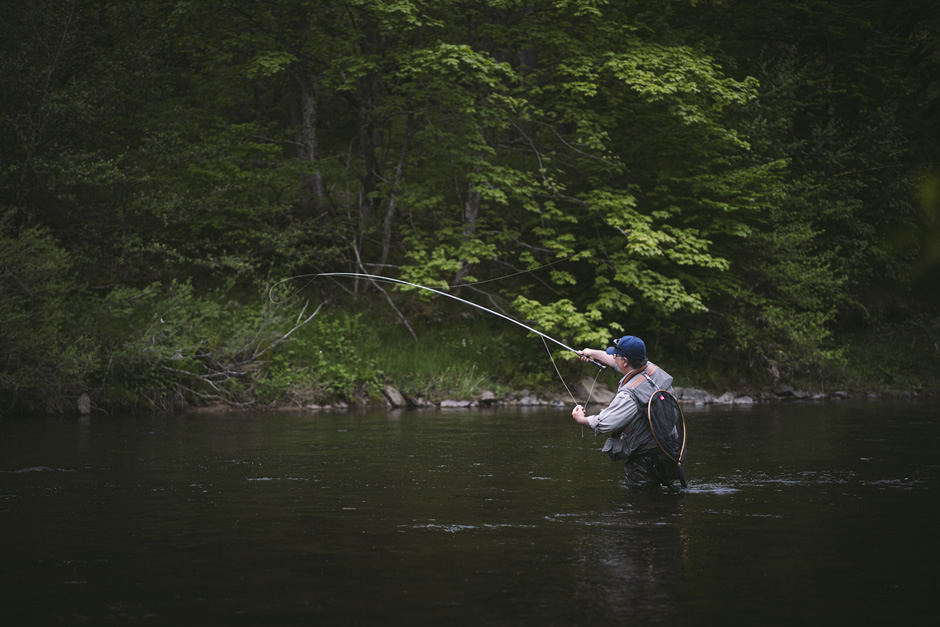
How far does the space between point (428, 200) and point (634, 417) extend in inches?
473

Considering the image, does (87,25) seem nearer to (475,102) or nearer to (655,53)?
(475,102)

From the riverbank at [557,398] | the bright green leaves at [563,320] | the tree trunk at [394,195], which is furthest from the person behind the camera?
the tree trunk at [394,195]

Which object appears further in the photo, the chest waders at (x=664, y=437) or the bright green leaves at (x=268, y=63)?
the bright green leaves at (x=268, y=63)

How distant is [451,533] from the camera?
6602 millimetres

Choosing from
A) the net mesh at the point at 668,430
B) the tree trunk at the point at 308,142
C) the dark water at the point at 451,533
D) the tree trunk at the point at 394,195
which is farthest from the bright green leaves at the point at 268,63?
the net mesh at the point at 668,430

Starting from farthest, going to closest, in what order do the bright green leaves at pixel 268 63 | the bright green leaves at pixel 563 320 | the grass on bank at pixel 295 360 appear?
the bright green leaves at pixel 268 63 < the bright green leaves at pixel 563 320 < the grass on bank at pixel 295 360

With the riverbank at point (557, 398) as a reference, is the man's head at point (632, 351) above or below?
above

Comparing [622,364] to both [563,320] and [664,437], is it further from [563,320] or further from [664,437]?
[563,320]

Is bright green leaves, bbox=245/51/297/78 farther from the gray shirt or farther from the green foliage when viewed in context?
the gray shirt

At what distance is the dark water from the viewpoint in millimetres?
4789

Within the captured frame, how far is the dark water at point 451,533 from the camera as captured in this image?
4789 mm

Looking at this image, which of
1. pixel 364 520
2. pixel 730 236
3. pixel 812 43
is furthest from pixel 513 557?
pixel 812 43

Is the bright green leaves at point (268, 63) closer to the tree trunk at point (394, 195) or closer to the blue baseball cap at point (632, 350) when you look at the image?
the tree trunk at point (394, 195)

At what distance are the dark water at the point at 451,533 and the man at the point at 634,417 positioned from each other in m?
0.32
